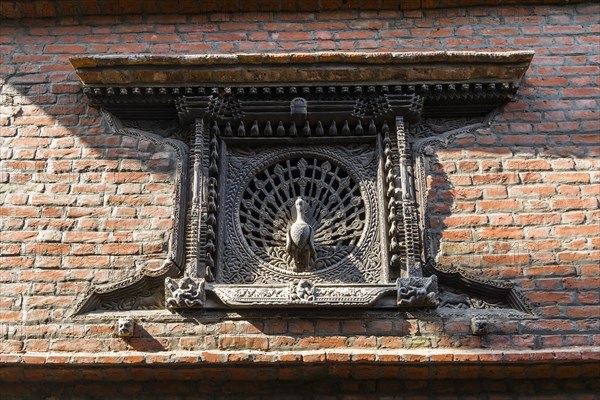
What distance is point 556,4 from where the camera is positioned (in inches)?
217

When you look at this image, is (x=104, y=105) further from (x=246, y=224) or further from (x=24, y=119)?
(x=246, y=224)

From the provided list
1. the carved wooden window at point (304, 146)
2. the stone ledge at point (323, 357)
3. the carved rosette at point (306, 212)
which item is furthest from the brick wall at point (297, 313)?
the carved rosette at point (306, 212)

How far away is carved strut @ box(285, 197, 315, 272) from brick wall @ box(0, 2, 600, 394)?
0.36m

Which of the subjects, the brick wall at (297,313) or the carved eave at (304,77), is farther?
the carved eave at (304,77)

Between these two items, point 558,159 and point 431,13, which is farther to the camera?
point 431,13

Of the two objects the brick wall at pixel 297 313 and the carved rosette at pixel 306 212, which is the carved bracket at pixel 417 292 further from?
the carved rosette at pixel 306 212

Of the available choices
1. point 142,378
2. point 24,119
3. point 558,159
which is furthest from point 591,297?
point 24,119

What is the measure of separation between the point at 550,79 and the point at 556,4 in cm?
69

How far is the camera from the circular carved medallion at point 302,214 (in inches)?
182

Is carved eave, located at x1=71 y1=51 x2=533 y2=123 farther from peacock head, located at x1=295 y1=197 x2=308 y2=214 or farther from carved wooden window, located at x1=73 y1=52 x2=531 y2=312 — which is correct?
peacock head, located at x1=295 y1=197 x2=308 y2=214

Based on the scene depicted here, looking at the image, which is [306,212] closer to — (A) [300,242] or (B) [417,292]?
(A) [300,242]

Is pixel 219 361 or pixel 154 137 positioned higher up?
pixel 154 137

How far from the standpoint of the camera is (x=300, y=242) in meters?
4.51

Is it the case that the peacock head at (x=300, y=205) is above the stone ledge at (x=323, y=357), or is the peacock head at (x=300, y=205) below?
above
